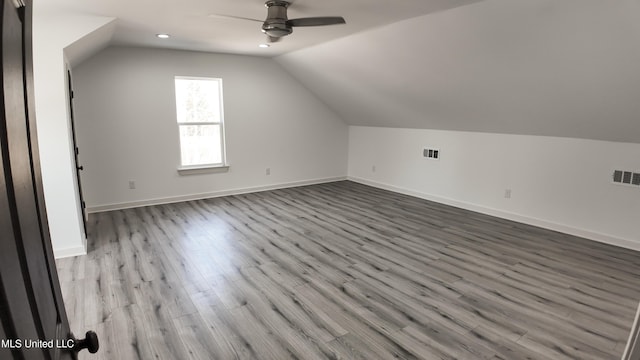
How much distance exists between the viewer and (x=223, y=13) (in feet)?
10.8

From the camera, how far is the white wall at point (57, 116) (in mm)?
3111

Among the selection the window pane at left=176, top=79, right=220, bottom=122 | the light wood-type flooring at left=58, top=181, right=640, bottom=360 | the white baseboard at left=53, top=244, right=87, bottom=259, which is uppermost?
the window pane at left=176, top=79, right=220, bottom=122

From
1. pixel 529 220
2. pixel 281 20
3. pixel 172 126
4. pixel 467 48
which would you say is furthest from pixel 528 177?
pixel 172 126

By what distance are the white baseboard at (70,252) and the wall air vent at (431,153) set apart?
16.5ft

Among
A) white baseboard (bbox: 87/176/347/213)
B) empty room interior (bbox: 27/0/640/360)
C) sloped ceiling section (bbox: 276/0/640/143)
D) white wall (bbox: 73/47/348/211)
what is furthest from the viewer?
white baseboard (bbox: 87/176/347/213)

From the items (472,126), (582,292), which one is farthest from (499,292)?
(472,126)

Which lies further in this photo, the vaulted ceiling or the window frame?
the window frame

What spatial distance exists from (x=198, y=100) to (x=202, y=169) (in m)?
1.16

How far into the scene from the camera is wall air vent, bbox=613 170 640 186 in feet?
12.2

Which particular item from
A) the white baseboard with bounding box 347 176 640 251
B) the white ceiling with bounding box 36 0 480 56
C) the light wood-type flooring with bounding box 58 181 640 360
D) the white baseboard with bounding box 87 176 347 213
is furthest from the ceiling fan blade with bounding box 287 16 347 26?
the white baseboard with bounding box 87 176 347 213

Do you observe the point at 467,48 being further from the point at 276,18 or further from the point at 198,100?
the point at 198,100

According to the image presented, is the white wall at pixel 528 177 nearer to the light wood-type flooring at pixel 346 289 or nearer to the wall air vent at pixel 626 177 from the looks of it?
the wall air vent at pixel 626 177

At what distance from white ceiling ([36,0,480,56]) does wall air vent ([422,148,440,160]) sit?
8.60ft

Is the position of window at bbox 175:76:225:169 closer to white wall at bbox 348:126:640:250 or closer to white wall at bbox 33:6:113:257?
white wall at bbox 33:6:113:257
